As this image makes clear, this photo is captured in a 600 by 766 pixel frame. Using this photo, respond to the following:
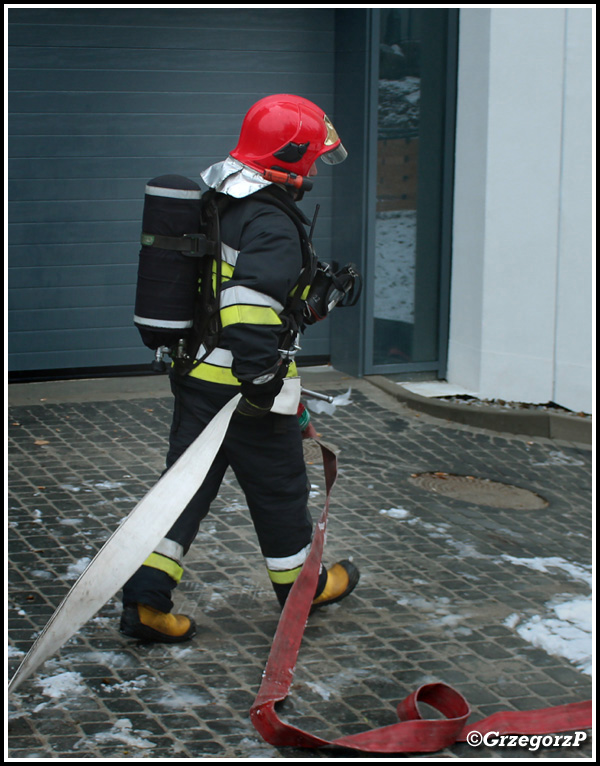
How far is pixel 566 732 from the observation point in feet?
12.2

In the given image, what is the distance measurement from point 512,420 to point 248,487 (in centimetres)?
398

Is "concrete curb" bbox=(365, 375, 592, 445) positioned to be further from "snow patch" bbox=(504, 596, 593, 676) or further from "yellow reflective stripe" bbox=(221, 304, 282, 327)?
"yellow reflective stripe" bbox=(221, 304, 282, 327)

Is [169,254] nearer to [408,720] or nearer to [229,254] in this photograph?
[229,254]

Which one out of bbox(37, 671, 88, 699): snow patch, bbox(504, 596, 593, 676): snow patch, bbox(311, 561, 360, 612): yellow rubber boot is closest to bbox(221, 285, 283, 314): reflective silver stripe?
bbox(311, 561, 360, 612): yellow rubber boot

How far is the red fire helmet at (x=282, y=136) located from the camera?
4047 millimetres

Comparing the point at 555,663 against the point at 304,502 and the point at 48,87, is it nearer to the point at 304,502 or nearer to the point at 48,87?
the point at 304,502

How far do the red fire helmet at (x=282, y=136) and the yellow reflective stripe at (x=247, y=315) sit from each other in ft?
2.10

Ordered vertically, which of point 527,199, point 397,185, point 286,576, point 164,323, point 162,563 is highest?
point 397,185

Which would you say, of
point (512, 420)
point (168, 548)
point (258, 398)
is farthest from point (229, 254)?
point (512, 420)

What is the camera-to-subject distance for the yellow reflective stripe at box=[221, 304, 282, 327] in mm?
3799

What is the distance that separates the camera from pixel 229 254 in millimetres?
4020

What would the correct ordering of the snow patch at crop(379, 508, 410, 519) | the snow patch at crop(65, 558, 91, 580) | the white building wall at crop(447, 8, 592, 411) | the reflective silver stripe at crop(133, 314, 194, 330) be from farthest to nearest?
1. the white building wall at crop(447, 8, 592, 411)
2. the snow patch at crop(379, 508, 410, 519)
3. the snow patch at crop(65, 558, 91, 580)
4. the reflective silver stripe at crop(133, 314, 194, 330)

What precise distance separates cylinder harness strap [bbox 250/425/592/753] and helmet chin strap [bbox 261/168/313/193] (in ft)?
5.65

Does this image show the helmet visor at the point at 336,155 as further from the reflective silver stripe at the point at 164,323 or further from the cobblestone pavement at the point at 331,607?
the cobblestone pavement at the point at 331,607
